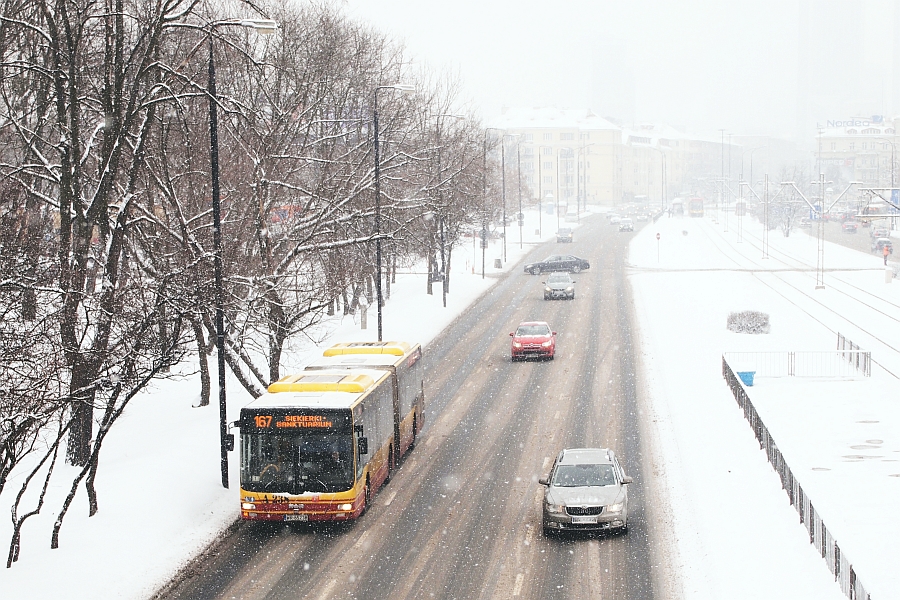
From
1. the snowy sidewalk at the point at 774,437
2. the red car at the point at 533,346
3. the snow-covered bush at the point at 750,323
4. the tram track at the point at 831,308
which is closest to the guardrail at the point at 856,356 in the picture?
the snowy sidewalk at the point at 774,437

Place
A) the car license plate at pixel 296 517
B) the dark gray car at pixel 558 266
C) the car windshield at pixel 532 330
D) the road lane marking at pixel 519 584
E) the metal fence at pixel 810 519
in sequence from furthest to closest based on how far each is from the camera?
the dark gray car at pixel 558 266 → the car windshield at pixel 532 330 → the car license plate at pixel 296 517 → the road lane marking at pixel 519 584 → the metal fence at pixel 810 519

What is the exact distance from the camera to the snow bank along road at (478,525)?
15.8 meters

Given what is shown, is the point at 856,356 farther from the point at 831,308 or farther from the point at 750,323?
the point at 831,308

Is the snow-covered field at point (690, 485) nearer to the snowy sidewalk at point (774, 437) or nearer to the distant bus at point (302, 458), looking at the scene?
the snowy sidewalk at point (774, 437)

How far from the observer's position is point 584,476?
19.0 metres

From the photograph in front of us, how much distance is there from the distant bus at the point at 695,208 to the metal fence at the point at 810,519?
12965 cm

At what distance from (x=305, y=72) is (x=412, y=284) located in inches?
1253

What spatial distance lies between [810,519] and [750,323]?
2742cm

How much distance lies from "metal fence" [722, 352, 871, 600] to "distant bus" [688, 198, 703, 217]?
130 m

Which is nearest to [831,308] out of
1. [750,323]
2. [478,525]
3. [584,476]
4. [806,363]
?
[750,323]

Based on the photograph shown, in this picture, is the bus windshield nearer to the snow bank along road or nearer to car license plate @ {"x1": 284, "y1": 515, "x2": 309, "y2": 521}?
car license plate @ {"x1": 284, "y1": 515, "x2": 309, "y2": 521}

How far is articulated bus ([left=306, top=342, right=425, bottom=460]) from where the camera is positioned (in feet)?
75.8

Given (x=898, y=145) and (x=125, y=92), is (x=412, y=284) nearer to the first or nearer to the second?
(x=125, y=92)

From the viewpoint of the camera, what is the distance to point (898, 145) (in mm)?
182875
